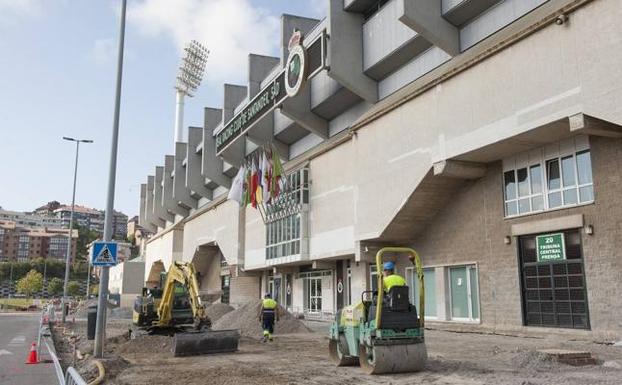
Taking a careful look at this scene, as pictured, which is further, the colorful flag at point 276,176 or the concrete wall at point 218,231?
the concrete wall at point 218,231

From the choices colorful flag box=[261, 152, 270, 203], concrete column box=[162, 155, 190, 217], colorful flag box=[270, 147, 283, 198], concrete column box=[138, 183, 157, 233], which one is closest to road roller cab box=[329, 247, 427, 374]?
colorful flag box=[270, 147, 283, 198]

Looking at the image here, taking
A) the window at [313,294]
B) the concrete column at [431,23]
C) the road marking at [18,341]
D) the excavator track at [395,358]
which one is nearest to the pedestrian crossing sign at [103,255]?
the excavator track at [395,358]

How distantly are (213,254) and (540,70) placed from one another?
1860 inches

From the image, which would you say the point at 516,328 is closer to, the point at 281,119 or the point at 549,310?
the point at 549,310

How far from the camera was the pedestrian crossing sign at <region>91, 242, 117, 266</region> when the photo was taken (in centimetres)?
1476

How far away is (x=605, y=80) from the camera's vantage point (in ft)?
49.4

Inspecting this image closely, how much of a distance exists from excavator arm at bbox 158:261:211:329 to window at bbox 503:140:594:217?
455 inches

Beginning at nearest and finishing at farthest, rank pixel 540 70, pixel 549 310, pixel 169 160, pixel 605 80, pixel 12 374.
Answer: pixel 12 374 → pixel 605 80 → pixel 540 70 → pixel 549 310 → pixel 169 160

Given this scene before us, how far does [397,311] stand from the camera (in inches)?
405

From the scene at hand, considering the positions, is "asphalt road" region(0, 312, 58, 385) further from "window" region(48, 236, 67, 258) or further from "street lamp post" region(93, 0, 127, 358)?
"window" region(48, 236, 67, 258)

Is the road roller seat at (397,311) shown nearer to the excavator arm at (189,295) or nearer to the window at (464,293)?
the excavator arm at (189,295)

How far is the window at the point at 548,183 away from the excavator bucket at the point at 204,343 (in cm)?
1110

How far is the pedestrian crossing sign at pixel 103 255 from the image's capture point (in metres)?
14.8

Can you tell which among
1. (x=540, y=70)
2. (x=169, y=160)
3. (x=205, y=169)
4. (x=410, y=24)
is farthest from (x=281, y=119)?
(x=169, y=160)
